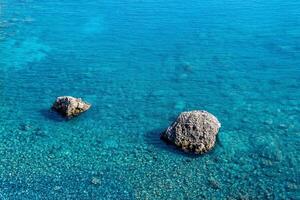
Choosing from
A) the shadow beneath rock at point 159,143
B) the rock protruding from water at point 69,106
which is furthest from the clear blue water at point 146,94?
the rock protruding from water at point 69,106

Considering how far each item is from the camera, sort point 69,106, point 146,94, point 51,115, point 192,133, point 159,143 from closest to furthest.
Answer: point 192,133 < point 159,143 < point 69,106 < point 51,115 < point 146,94

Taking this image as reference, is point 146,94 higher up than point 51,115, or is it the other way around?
point 146,94

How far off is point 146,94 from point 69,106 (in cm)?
964

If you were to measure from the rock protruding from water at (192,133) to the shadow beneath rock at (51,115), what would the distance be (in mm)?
11759

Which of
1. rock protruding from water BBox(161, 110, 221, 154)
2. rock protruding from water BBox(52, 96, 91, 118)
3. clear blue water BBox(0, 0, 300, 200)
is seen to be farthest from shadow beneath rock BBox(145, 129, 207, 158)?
rock protruding from water BBox(52, 96, 91, 118)

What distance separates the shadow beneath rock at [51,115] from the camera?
47.5 meters

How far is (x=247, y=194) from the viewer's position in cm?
3744

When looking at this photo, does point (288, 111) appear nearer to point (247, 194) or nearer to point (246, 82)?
point (246, 82)

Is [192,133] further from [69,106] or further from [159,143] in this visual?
[69,106]

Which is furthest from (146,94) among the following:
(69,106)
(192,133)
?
(192,133)

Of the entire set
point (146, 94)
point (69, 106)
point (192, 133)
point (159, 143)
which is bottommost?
point (159, 143)

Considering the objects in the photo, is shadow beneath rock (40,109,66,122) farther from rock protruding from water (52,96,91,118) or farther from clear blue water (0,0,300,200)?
rock protruding from water (52,96,91,118)

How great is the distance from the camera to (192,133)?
1663 inches

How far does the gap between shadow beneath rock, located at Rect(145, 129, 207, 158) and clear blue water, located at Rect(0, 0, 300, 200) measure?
4.2 inches
